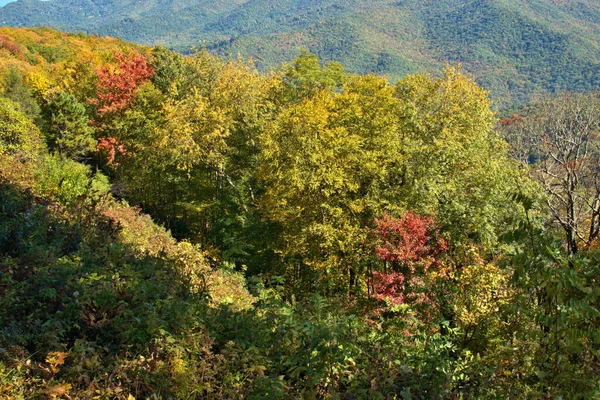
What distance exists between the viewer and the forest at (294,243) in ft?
13.9

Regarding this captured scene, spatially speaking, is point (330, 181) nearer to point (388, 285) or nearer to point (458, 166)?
point (388, 285)

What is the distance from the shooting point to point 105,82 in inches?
1070

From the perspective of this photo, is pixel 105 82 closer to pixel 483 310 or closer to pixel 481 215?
pixel 481 215

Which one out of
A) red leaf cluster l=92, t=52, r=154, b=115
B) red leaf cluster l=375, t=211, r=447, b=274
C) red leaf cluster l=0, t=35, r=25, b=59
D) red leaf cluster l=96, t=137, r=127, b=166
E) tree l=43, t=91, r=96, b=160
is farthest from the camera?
red leaf cluster l=0, t=35, r=25, b=59

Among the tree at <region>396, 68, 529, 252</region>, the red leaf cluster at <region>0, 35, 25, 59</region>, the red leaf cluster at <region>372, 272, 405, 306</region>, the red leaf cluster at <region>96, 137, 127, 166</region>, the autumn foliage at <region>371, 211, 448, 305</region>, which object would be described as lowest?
the red leaf cluster at <region>0, 35, 25, 59</region>

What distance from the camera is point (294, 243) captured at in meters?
16.7

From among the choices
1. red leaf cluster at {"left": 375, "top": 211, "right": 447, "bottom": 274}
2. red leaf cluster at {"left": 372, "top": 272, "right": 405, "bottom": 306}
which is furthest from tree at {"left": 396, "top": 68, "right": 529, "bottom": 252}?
red leaf cluster at {"left": 372, "top": 272, "right": 405, "bottom": 306}

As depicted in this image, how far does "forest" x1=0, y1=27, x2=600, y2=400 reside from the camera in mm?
4234

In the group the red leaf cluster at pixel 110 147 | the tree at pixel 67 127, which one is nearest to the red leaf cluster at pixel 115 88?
the tree at pixel 67 127

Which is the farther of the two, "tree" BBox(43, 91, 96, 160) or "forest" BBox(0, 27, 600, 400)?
"tree" BBox(43, 91, 96, 160)

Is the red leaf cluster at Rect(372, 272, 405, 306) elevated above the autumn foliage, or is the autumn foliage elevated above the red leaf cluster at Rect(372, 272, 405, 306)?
the autumn foliage

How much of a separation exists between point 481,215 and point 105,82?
23.7m

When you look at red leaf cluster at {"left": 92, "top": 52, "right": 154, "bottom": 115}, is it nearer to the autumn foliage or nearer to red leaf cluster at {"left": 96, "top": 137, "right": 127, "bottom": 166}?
red leaf cluster at {"left": 96, "top": 137, "right": 127, "bottom": 166}

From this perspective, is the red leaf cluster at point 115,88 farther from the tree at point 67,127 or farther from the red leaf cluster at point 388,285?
the red leaf cluster at point 388,285
